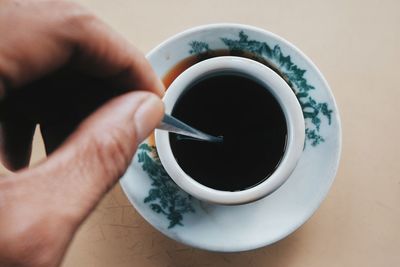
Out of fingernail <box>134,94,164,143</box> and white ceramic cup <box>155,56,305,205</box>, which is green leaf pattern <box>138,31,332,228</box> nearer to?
white ceramic cup <box>155,56,305,205</box>

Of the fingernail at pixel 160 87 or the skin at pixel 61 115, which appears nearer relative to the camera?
the skin at pixel 61 115

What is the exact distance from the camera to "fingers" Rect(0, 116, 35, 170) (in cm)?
69

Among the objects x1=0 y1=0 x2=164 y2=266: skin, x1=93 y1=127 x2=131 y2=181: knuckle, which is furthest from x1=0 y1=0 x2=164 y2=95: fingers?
x1=93 y1=127 x2=131 y2=181: knuckle

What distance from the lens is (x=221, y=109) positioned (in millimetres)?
688

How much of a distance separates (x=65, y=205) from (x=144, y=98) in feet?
0.42

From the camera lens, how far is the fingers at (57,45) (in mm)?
515

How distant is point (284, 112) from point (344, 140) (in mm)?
160

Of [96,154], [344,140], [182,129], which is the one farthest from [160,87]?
[344,140]

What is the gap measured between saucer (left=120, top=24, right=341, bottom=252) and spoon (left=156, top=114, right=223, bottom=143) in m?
0.07

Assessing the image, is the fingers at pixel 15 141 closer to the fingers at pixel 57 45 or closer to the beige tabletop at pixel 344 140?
the beige tabletop at pixel 344 140

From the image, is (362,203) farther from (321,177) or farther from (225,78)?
(225,78)

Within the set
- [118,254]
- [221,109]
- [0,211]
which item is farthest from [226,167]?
[0,211]

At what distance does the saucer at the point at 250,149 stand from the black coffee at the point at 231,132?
0.13 feet

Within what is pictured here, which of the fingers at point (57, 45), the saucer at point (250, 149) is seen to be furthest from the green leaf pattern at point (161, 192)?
the fingers at point (57, 45)
